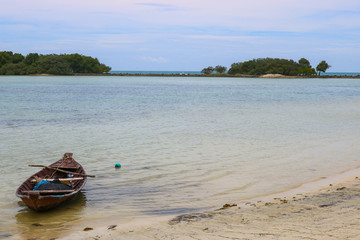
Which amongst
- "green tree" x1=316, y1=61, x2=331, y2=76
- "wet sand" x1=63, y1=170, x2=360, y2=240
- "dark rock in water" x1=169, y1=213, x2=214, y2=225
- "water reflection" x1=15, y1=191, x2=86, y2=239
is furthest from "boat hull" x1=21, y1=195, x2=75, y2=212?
"green tree" x1=316, y1=61, x2=331, y2=76

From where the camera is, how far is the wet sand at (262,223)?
7070 mm

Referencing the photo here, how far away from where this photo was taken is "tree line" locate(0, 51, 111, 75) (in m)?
178

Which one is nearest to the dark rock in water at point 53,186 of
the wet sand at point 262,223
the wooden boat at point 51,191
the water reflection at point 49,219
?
the wooden boat at point 51,191

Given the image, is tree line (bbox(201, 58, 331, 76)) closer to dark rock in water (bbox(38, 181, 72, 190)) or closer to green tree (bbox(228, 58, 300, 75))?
green tree (bbox(228, 58, 300, 75))

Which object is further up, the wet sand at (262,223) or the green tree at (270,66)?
the green tree at (270,66)

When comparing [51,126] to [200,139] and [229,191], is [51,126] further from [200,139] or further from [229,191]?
[229,191]

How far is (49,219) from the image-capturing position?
29.4 feet

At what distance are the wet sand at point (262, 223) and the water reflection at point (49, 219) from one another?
21.2 inches

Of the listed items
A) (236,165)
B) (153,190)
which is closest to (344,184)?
(236,165)

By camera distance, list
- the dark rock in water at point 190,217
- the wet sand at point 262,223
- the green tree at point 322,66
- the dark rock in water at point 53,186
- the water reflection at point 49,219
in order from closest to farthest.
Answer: the wet sand at point 262,223
the water reflection at point 49,219
the dark rock in water at point 190,217
the dark rock in water at point 53,186
the green tree at point 322,66

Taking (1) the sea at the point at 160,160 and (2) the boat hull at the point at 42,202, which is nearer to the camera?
(2) the boat hull at the point at 42,202

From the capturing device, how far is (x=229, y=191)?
37.3 ft

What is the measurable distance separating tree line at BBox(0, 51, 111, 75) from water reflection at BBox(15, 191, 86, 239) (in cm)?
17915

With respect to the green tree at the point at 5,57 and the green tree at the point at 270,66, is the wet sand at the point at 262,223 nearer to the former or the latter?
the green tree at the point at 270,66
